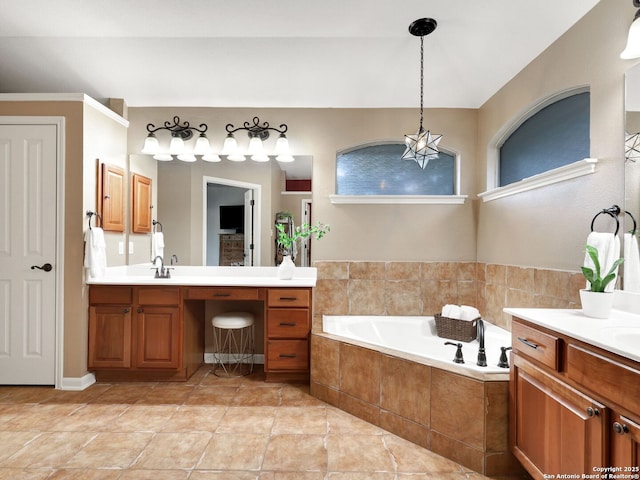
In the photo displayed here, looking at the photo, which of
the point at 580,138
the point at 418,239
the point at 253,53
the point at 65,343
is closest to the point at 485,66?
the point at 580,138

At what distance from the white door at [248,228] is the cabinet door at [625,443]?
2780mm

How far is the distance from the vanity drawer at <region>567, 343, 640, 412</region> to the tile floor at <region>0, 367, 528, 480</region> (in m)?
0.88

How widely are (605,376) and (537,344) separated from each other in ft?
1.22

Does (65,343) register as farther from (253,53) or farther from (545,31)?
(545,31)

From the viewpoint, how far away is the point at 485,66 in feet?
9.18

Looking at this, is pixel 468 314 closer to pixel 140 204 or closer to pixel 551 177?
pixel 551 177

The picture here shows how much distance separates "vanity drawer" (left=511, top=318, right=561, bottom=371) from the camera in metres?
1.42

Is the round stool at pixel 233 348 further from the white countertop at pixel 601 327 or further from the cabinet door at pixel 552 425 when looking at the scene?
the white countertop at pixel 601 327

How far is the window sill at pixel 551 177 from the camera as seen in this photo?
1.95 metres

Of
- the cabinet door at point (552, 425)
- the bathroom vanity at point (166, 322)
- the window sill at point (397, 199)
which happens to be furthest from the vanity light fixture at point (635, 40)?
the bathroom vanity at point (166, 322)

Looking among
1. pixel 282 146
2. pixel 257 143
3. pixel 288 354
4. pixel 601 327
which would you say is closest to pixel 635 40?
pixel 601 327

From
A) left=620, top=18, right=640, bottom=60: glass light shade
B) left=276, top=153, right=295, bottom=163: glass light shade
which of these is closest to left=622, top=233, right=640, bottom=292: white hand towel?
left=620, top=18, right=640, bottom=60: glass light shade

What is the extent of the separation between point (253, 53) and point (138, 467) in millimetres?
2901

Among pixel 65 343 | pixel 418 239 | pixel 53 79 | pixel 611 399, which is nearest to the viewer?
pixel 611 399
